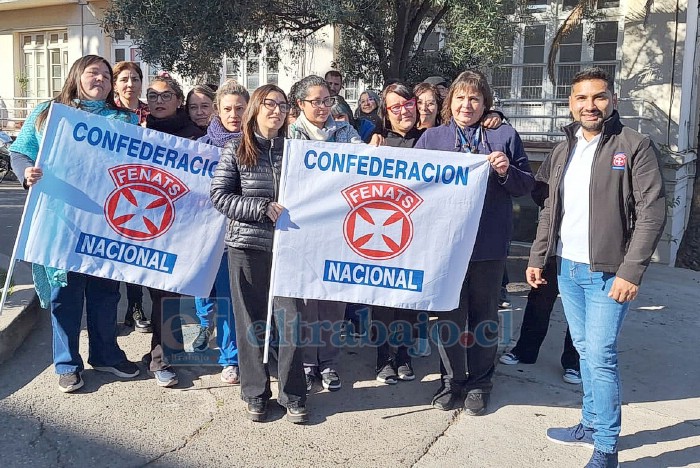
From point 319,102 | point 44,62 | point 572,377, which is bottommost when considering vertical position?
point 572,377

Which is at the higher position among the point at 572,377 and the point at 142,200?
the point at 142,200

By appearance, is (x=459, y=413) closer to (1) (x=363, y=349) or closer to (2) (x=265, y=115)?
(1) (x=363, y=349)

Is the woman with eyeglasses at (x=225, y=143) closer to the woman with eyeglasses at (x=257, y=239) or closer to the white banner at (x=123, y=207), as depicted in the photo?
the white banner at (x=123, y=207)

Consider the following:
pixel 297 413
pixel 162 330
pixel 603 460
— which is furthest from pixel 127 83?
pixel 603 460

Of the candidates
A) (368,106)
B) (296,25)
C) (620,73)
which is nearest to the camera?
(368,106)

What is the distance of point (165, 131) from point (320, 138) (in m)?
1.42

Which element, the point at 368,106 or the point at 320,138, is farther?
the point at 368,106

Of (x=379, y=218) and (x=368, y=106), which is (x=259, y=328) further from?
(x=368, y=106)

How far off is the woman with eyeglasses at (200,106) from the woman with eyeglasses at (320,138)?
3.56 feet

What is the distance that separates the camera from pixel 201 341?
4.84 metres

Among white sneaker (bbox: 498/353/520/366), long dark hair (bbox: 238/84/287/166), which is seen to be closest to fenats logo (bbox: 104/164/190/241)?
long dark hair (bbox: 238/84/287/166)

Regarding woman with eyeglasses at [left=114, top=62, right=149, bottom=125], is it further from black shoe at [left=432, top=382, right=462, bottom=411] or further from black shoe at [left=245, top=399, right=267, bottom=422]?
black shoe at [left=432, top=382, right=462, bottom=411]

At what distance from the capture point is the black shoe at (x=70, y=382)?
407 cm

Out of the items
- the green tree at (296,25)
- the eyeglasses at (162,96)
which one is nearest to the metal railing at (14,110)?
the green tree at (296,25)
